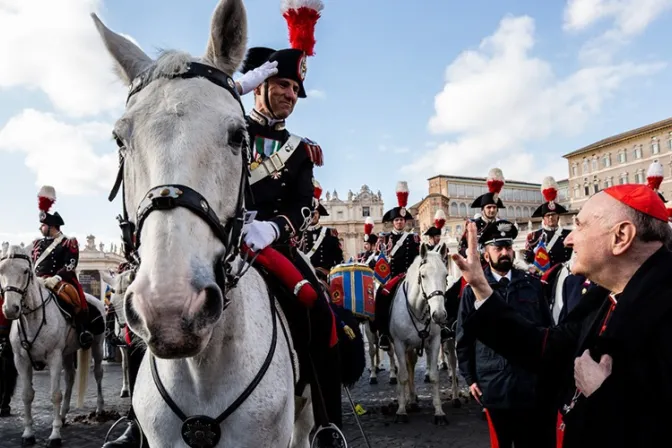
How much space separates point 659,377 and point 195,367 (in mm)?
2025

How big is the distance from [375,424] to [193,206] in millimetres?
8028

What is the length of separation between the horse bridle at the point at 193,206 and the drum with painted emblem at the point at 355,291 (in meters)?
8.72

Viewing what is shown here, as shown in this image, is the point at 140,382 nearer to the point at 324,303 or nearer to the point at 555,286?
the point at 324,303

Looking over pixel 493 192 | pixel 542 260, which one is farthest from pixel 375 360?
pixel 493 192

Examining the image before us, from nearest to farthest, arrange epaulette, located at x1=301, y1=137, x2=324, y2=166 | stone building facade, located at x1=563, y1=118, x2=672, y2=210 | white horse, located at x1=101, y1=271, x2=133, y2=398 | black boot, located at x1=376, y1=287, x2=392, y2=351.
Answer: epaulette, located at x1=301, y1=137, x2=324, y2=166, black boot, located at x1=376, y1=287, x2=392, y2=351, white horse, located at x1=101, y1=271, x2=133, y2=398, stone building facade, located at x1=563, y1=118, x2=672, y2=210

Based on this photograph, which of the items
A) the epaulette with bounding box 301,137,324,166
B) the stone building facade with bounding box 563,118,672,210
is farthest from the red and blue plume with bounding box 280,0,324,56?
the stone building facade with bounding box 563,118,672,210

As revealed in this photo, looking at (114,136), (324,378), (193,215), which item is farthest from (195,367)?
(324,378)

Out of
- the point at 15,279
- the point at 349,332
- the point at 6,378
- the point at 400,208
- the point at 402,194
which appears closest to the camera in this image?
the point at 349,332

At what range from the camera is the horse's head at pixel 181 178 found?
5.88 feet

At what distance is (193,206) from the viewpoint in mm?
1972

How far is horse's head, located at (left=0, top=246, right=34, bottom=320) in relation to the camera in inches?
344

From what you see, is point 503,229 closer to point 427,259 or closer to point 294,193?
point 427,259

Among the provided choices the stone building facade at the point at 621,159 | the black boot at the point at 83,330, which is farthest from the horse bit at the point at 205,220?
the stone building facade at the point at 621,159

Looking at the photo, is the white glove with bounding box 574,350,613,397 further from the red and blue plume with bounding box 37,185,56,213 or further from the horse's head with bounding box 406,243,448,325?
the red and blue plume with bounding box 37,185,56,213
